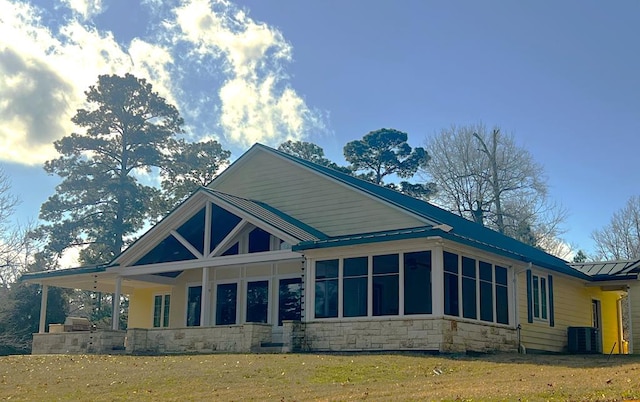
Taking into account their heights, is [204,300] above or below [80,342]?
above

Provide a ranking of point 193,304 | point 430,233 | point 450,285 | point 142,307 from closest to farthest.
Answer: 1. point 430,233
2. point 450,285
3. point 193,304
4. point 142,307

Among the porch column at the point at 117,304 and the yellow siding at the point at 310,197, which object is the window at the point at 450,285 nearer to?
the yellow siding at the point at 310,197

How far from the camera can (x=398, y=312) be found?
18078 millimetres

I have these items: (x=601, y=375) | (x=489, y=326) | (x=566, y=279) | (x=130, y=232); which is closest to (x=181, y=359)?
(x=489, y=326)

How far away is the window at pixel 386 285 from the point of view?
1825cm

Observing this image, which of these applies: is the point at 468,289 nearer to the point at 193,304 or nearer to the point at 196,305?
the point at 196,305

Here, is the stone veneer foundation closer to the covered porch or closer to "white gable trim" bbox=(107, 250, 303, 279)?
the covered porch

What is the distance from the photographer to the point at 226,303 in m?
24.1

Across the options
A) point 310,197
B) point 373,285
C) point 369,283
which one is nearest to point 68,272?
point 310,197

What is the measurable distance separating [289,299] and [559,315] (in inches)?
321

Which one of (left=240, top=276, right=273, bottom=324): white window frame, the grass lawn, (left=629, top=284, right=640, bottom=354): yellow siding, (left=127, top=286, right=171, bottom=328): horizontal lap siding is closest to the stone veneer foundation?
the grass lawn

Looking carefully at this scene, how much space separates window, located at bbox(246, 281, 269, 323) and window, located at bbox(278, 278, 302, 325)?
554 millimetres

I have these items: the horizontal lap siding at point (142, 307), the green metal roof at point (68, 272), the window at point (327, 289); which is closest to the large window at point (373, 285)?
the window at point (327, 289)

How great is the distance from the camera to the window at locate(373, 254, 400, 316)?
59.9 feet
